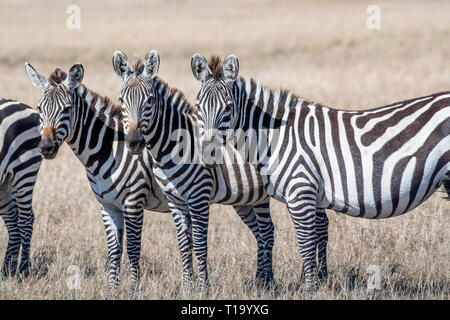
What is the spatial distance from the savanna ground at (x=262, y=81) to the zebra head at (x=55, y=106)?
166 cm

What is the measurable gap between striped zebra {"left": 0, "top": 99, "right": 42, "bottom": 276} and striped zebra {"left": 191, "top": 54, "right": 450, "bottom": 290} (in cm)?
278

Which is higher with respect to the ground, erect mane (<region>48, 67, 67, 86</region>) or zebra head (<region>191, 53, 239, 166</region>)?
erect mane (<region>48, 67, 67, 86</region>)

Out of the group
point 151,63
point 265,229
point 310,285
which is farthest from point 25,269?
point 310,285

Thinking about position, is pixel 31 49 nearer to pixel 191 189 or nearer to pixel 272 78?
pixel 272 78

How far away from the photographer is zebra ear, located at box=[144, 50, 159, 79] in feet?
22.0

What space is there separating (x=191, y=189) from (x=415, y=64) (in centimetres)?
1944

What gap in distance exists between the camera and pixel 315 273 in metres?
6.82

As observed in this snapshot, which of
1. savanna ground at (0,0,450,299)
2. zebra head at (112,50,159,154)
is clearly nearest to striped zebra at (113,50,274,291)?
zebra head at (112,50,159,154)

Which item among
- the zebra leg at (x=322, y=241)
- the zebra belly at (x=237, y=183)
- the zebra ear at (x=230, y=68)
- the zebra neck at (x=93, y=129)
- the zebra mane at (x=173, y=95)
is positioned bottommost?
the zebra leg at (x=322, y=241)

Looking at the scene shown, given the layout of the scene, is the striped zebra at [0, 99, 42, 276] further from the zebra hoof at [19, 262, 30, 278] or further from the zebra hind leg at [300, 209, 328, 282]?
the zebra hind leg at [300, 209, 328, 282]

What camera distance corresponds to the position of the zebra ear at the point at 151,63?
672 cm

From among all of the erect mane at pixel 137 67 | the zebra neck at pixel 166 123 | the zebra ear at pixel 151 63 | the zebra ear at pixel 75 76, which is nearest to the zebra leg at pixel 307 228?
the zebra neck at pixel 166 123

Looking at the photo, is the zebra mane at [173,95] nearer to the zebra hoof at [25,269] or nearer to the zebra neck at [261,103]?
the zebra neck at [261,103]
